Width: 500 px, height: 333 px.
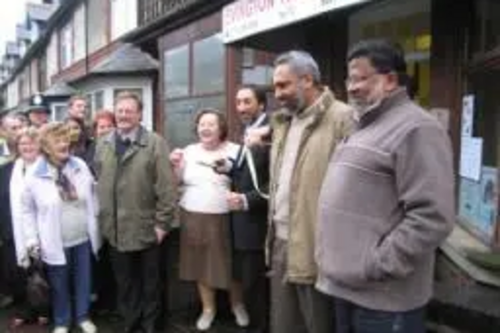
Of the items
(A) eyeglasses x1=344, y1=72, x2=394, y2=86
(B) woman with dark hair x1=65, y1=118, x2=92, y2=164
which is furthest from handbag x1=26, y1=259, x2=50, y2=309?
(A) eyeglasses x1=344, y1=72, x2=394, y2=86

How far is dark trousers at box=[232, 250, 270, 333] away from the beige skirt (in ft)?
0.29

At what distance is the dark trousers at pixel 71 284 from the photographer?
4.87 metres

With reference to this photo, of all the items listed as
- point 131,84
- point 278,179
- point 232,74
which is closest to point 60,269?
point 278,179

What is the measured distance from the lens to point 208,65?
930 cm

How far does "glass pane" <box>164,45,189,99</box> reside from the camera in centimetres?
995

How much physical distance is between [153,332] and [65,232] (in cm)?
95

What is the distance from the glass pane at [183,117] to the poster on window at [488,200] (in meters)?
4.91

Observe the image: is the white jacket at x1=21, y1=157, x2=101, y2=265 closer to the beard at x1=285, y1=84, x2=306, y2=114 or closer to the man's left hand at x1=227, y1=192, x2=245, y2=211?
the man's left hand at x1=227, y1=192, x2=245, y2=211

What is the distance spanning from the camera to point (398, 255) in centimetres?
239

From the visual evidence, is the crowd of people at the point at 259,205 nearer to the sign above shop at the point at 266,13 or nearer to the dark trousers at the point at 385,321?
the dark trousers at the point at 385,321

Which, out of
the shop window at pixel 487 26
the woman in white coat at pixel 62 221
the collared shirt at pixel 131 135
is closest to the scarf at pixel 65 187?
the woman in white coat at pixel 62 221

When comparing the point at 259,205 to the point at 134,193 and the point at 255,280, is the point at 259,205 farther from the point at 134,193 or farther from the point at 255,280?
the point at 134,193

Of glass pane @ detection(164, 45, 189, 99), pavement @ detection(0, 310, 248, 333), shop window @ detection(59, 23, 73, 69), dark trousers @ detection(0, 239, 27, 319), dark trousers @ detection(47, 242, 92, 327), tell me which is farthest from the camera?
shop window @ detection(59, 23, 73, 69)

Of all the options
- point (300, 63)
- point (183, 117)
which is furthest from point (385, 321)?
point (183, 117)
